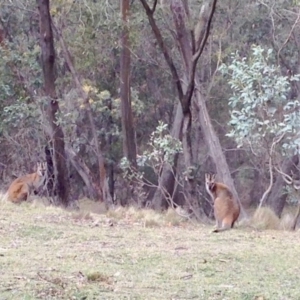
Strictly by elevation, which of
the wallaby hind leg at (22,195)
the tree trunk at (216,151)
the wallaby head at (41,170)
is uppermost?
the tree trunk at (216,151)

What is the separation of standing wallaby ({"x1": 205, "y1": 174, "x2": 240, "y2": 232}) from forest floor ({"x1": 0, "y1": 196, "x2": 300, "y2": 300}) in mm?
Result: 193

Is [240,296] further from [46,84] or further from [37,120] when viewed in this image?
[37,120]

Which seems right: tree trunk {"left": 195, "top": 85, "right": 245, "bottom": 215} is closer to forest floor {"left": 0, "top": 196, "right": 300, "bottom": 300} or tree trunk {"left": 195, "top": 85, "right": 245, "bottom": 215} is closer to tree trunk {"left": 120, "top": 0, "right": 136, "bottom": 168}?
forest floor {"left": 0, "top": 196, "right": 300, "bottom": 300}

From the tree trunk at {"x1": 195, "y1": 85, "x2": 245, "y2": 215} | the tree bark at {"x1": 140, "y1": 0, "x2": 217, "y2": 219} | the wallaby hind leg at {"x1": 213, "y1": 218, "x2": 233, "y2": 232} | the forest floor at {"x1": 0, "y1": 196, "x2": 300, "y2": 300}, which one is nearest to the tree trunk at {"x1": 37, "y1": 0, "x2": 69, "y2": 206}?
the tree bark at {"x1": 140, "y1": 0, "x2": 217, "y2": 219}

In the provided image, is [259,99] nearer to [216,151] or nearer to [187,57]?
[216,151]

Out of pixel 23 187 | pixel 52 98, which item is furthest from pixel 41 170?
pixel 52 98

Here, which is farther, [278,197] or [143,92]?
[143,92]

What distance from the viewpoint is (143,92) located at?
25359 millimetres

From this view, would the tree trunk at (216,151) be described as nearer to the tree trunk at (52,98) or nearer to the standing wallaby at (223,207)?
the standing wallaby at (223,207)

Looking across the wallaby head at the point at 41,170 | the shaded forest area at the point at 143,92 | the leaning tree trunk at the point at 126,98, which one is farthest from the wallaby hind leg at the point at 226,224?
the leaning tree trunk at the point at 126,98

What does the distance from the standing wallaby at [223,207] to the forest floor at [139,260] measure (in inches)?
7.6

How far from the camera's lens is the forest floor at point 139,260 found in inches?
245

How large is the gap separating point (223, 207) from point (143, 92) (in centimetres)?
1437

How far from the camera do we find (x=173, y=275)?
22.8 feet
